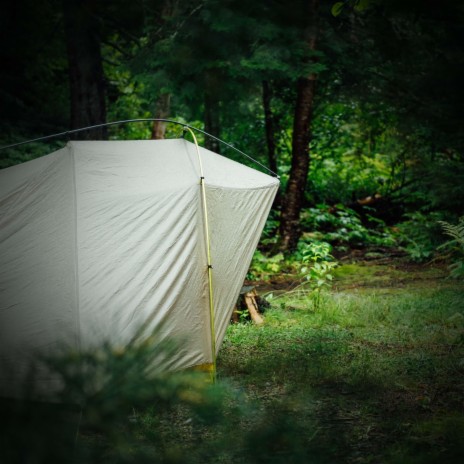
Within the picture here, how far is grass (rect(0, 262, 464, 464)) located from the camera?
3.22 feet

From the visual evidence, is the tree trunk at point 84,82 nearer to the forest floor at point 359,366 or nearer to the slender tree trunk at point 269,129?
the slender tree trunk at point 269,129

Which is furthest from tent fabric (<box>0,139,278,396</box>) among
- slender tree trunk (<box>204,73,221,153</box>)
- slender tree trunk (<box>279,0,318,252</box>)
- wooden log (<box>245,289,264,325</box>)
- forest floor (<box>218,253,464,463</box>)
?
slender tree trunk (<box>279,0,318,252</box>)

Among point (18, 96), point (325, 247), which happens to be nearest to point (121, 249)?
point (325, 247)

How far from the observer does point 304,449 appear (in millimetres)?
1014

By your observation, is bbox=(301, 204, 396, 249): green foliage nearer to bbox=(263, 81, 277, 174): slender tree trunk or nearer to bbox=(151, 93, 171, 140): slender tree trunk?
bbox=(263, 81, 277, 174): slender tree trunk

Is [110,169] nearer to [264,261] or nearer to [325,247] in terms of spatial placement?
[325,247]

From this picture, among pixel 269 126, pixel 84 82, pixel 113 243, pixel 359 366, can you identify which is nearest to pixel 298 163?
pixel 269 126

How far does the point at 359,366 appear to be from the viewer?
4652mm

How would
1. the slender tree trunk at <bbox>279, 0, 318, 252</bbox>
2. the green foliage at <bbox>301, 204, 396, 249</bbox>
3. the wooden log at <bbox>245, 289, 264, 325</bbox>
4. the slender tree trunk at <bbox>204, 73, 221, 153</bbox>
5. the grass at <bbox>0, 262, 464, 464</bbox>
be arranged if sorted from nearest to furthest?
1. the grass at <bbox>0, 262, 464, 464</bbox>
2. the wooden log at <bbox>245, 289, 264, 325</bbox>
3. the slender tree trunk at <bbox>204, 73, 221, 153</bbox>
4. the slender tree trunk at <bbox>279, 0, 318, 252</bbox>
5. the green foliage at <bbox>301, 204, 396, 249</bbox>

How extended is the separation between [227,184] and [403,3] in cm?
295

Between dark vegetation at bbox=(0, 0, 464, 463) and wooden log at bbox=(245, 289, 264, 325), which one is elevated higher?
dark vegetation at bbox=(0, 0, 464, 463)

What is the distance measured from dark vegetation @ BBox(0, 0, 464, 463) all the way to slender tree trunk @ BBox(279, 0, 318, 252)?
0.02 meters

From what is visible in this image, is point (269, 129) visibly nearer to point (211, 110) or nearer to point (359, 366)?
point (211, 110)

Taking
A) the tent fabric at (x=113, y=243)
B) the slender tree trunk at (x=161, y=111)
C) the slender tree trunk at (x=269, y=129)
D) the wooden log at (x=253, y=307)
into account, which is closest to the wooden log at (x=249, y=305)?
the wooden log at (x=253, y=307)
